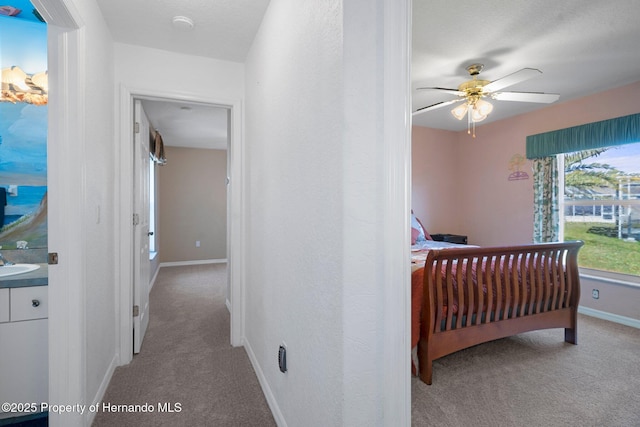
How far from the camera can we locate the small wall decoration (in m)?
4.21

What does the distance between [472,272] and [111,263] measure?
2714mm

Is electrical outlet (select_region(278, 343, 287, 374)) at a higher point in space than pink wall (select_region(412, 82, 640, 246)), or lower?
lower

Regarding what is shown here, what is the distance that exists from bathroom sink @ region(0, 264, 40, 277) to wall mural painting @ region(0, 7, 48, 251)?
0.16 meters

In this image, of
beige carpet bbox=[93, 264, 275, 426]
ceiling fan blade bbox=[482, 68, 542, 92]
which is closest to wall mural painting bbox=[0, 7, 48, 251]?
beige carpet bbox=[93, 264, 275, 426]

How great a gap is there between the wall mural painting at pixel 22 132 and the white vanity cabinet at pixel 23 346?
46cm

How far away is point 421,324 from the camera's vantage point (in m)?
2.10

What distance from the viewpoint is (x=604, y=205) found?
3572 millimetres

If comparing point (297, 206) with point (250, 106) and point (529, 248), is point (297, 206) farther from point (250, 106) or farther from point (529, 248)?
point (529, 248)

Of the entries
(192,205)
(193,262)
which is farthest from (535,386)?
(192,205)

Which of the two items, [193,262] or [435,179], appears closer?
[435,179]

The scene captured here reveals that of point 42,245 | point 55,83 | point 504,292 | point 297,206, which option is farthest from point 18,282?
point 504,292

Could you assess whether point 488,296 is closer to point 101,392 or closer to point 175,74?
point 101,392

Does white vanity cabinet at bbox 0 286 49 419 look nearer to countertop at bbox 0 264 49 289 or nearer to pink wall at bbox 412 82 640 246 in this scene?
countertop at bbox 0 264 49 289

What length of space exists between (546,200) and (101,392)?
16.4ft
